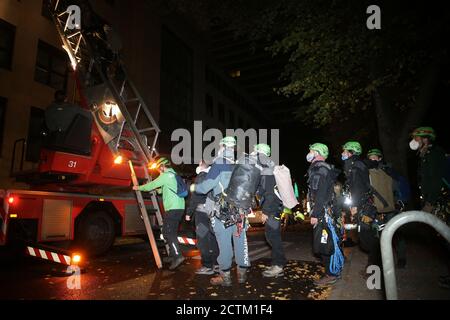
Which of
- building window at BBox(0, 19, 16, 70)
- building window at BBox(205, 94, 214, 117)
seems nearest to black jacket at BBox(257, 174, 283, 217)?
building window at BBox(0, 19, 16, 70)

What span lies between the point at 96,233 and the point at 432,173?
23.4 ft

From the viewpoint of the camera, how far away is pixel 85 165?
7.88 meters

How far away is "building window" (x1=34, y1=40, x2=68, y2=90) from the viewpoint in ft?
51.0

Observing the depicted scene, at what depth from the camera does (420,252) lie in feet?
22.0

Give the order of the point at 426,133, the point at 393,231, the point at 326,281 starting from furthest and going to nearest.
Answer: the point at 426,133 < the point at 326,281 < the point at 393,231

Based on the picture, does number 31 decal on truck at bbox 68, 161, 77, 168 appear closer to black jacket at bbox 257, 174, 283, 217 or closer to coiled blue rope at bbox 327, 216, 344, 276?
black jacket at bbox 257, 174, 283, 217

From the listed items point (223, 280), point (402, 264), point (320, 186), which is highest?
point (320, 186)

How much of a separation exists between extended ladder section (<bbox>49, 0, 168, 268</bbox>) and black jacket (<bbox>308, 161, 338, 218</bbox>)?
3633 mm

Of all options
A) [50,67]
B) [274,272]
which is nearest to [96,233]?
[274,272]

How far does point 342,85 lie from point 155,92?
15.9 meters

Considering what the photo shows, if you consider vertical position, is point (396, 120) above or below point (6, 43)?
below

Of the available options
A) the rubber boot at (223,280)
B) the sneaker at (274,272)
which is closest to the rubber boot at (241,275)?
the rubber boot at (223,280)

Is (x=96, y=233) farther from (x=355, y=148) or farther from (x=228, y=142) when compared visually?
(x=355, y=148)

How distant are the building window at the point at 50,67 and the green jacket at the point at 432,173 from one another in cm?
1541
